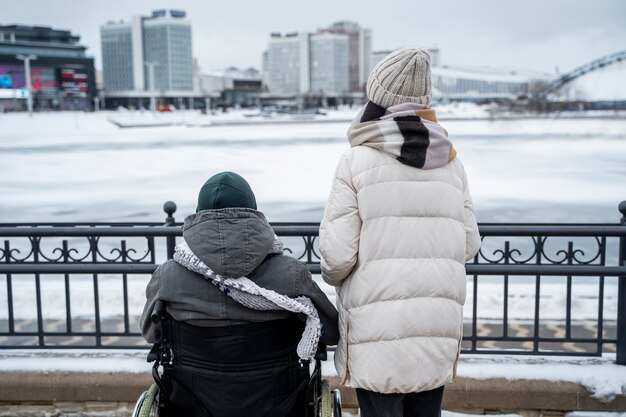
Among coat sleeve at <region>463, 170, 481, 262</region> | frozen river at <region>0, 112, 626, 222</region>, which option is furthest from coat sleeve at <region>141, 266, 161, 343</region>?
frozen river at <region>0, 112, 626, 222</region>

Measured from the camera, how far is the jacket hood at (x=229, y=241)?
6.99 ft

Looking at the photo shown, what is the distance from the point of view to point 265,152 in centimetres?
2555

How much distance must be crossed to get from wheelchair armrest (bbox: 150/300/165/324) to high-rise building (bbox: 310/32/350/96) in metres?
177

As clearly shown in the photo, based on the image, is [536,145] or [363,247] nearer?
[363,247]

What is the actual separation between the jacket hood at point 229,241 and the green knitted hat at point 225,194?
0.03 metres

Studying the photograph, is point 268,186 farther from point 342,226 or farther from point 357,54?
point 357,54

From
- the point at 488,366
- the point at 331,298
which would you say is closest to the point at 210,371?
the point at 488,366

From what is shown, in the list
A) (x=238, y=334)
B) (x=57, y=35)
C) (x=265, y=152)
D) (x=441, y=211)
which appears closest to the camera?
(x=238, y=334)

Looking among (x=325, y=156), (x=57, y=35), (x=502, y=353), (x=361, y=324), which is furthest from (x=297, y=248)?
(x=57, y=35)

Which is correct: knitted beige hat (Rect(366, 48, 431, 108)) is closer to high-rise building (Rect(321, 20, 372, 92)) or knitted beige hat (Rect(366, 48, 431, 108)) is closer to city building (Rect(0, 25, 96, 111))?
city building (Rect(0, 25, 96, 111))

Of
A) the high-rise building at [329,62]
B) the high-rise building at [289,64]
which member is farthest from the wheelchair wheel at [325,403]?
the high-rise building at [289,64]

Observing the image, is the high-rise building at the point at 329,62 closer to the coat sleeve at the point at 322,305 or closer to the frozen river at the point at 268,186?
the frozen river at the point at 268,186

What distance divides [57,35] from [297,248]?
13900 centimetres

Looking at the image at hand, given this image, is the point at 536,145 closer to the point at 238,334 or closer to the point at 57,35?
the point at 238,334
